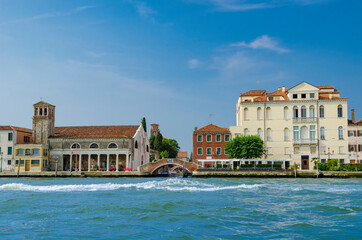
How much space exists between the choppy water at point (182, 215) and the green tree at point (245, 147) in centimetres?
2272

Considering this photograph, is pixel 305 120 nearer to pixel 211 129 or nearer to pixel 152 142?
pixel 211 129

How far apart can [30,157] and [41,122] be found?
15.3ft

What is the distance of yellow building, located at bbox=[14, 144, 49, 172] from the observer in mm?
51156

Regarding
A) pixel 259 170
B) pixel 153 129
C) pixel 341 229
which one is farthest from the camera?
pixel 153 129

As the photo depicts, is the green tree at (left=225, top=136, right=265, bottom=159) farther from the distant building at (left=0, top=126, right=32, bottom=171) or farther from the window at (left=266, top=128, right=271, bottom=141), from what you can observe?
the distant building at (left=0, top=126, right=32, bottom=171)

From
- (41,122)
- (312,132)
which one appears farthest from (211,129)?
(41,122)

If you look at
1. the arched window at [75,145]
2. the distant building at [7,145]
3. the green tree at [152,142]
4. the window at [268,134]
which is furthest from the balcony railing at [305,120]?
the green tree at [152,142]

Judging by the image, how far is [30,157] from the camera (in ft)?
168

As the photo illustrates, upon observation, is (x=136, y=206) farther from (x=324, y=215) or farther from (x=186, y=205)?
(x=324, y=215)

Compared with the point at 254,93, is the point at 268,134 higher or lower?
lower

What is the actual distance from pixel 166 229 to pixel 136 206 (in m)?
5.28

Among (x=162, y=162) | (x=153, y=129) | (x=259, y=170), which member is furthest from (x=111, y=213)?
(x=153, y=129)

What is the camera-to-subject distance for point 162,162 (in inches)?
1960

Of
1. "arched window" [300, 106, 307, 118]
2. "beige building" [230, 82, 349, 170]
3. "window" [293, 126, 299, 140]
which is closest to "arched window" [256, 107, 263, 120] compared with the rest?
"beige building" [230, 82, 349, 170]
